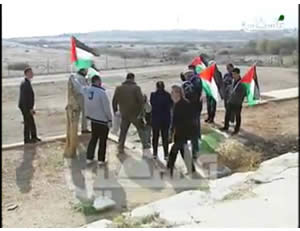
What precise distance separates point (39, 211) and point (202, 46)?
1790 cm

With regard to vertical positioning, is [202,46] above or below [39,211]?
above

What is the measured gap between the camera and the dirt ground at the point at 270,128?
303 inches

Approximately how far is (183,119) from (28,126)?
2845 millimetres

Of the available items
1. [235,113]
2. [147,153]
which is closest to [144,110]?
[147,153]

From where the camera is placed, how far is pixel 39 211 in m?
4.99

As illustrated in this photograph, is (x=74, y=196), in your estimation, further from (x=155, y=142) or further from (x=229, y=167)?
(x=229, y=167)

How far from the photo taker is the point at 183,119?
5.81 meters

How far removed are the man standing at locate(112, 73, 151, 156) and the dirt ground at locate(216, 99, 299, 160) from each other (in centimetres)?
200

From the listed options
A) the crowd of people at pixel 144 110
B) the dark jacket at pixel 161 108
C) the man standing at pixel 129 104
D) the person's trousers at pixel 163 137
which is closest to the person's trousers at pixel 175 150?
the crowd of people at pixel 144 110

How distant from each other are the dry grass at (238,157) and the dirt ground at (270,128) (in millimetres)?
218

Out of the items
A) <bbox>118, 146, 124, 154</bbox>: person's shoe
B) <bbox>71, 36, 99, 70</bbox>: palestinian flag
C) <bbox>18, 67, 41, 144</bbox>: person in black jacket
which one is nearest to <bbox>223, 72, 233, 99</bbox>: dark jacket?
<bbox>118, 146, 124, 154</bbox>: person's shoe

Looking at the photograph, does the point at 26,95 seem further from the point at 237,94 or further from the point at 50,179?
the point at 237,94

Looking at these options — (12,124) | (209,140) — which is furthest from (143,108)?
(12,124)

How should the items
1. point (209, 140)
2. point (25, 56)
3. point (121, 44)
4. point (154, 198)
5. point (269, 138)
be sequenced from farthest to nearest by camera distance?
point (121, 44), point (25, 56), point (269, 138), point (209, 140), point (154, 198)
